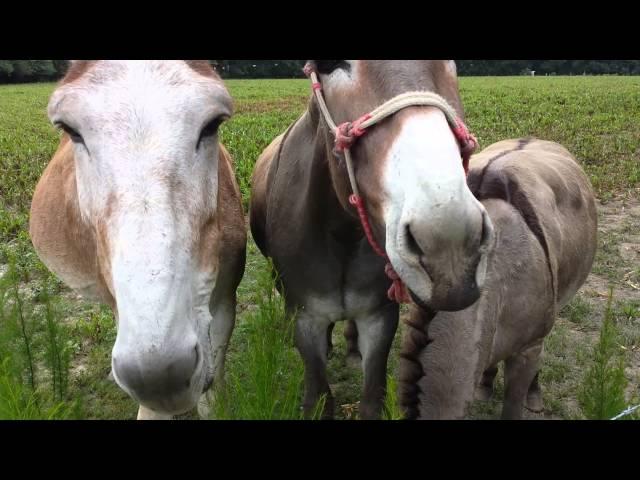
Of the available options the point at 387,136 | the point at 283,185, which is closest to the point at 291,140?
the point at 283,185

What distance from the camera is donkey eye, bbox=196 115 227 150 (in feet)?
5.76

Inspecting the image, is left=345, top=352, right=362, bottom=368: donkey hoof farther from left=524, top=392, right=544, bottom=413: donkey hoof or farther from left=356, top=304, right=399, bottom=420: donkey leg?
left=524, top=392, right=544, bottom=413: donkey hoof

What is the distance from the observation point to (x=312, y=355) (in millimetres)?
2988

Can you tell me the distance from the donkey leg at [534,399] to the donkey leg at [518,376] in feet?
2.14

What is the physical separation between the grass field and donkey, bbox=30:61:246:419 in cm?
58

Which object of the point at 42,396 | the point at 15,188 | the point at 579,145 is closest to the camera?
the point at 42,396

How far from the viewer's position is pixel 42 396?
2.79 meters

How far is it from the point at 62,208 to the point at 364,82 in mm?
2092

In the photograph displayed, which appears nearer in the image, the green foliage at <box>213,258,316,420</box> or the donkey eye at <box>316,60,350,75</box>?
the donkey eye at <box>316,60,350,75</box>

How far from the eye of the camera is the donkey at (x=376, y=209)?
144 cm

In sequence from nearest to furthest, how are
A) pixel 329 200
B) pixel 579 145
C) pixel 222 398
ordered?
pixel 222 398 < pixel 329 200 < pixel 579 145

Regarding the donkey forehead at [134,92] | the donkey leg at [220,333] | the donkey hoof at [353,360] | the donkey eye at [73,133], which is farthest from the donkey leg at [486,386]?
the donkey eye at [73,133]

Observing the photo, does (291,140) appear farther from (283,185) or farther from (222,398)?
(222,398)

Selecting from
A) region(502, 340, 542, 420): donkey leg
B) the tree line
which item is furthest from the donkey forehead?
region(502, 340, 542, 420): donkey leg
